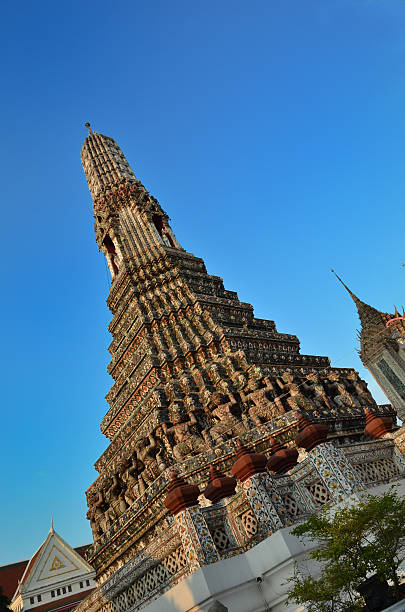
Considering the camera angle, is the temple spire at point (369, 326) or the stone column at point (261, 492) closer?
the stone column at point (261, 492)

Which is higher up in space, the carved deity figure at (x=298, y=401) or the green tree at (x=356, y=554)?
the carved deity figure at (x=298, y=401)

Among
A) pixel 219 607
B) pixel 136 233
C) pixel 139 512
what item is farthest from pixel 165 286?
pixel 219 607

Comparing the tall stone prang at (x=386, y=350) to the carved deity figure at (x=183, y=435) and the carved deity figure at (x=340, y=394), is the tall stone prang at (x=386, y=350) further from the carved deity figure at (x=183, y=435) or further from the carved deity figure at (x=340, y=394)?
the carved deity figure at (x=183, y=435)

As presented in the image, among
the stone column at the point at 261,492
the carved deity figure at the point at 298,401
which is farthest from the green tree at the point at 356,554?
the carved deity figure at the point at 298,401

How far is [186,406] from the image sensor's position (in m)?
12.4

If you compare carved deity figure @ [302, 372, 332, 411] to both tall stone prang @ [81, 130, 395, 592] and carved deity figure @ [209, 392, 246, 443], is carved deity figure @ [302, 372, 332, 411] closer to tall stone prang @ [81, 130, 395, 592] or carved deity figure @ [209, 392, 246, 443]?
tall stone prang @ [81, 130, 395, 592]

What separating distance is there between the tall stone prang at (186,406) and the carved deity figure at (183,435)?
0.03 m

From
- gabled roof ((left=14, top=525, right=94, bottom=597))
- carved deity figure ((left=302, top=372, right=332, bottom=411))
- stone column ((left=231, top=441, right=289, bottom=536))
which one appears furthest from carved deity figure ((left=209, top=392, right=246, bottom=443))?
gabled roof ((left=14, top=525, right=94, bottom=597))

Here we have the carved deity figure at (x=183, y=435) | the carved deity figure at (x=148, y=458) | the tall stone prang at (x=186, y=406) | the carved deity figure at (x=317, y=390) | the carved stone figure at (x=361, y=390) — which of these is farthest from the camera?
the carved stone figure at (x=361, y=390)

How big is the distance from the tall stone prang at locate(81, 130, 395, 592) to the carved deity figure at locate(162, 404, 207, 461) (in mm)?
27

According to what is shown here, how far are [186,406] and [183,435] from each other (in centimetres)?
98

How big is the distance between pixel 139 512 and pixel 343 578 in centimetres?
691

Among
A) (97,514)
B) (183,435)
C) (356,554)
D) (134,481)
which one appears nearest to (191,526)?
(356,554)

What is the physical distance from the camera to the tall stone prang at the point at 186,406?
713 centimetres
